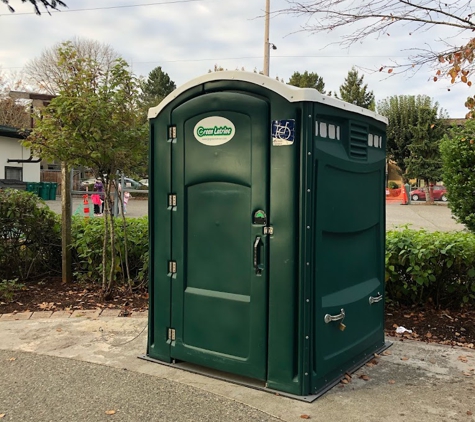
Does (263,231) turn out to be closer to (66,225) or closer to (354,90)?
(66,225)

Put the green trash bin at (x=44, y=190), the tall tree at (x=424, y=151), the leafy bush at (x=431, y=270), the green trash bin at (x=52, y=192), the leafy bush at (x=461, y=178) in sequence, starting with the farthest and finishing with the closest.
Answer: the tall tree at (x=424, y=151)
the green trash bin at (x=52, y=192)
the green trash bin at (x=44, y=190)
the leafy bush at (x=461, y=178)
the leafy bush at (x=431, y=270)

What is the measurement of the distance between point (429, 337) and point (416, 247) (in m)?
1.00

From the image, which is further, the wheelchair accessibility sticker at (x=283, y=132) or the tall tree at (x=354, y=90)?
the tall tree at (x=354, y=90)

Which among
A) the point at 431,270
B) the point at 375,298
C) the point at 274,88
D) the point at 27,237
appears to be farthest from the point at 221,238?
the point at 27,237

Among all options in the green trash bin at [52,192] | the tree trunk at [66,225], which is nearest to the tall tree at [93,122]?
the tree trunk at [66,225]

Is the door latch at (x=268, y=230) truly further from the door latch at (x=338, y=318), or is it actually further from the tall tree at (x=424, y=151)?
the tall tree at (x=424, y=151)

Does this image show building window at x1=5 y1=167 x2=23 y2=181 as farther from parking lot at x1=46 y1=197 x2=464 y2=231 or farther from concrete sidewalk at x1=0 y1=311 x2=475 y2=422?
concrete sidewalk at x1=0 y1=311 x2=475 y2=422

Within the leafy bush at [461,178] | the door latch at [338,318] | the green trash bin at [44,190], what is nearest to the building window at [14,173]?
the green trash bin at [44,190]

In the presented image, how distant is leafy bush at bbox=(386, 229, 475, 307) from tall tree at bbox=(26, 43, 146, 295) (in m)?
3.25

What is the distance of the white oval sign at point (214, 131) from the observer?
11.7 feet

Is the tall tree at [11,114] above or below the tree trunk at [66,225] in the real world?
above

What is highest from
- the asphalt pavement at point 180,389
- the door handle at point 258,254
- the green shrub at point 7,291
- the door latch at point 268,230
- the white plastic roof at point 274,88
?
the white plastic roof at point 274,88

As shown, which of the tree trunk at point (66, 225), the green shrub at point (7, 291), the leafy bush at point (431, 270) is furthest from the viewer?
the tree trunk at point (66, 225)

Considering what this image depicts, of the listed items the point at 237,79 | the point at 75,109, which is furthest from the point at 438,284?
the point at 75,109
